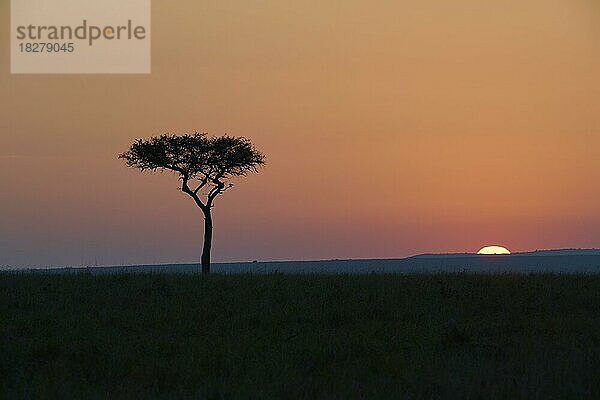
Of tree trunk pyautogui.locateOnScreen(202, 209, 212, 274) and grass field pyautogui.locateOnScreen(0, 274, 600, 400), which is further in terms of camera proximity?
tree trunk pyautogui.locateOnScreen(202, 209, 212, 274)

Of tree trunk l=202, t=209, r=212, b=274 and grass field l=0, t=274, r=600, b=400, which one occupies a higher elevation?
tree trunk l=202, t=209, r=212, b=274

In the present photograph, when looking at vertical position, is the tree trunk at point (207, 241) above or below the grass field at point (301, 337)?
above

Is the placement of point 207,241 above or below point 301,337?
above

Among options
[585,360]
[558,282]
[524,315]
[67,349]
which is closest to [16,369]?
[67,349]

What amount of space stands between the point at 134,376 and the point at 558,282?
1693 cm

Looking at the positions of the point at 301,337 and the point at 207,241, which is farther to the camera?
the point at 207,241

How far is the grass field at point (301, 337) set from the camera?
596 inches

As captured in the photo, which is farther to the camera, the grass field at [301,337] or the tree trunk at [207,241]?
the tree trunk at [207,241]

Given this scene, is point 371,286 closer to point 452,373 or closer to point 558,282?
point 558,282

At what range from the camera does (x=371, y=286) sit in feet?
90.6

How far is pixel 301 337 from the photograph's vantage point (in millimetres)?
19984

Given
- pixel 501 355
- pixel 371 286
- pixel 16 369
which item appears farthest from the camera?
pixel 371 286

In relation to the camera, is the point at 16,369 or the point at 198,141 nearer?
the point at 16,369

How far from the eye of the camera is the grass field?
15133 millimetres
